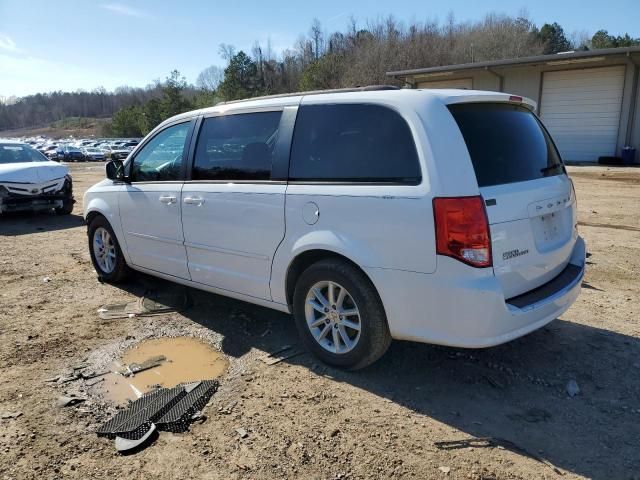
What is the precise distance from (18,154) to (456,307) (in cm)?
1170

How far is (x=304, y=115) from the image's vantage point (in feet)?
12.3

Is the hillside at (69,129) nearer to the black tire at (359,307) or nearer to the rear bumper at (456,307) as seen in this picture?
the black tire at (359,307)

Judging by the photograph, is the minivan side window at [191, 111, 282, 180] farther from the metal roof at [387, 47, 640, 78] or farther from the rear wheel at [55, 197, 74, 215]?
the metal roof at [387, 47, 640, 78]

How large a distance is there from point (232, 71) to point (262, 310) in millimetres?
60310

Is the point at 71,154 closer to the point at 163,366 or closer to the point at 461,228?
the point at 163,366

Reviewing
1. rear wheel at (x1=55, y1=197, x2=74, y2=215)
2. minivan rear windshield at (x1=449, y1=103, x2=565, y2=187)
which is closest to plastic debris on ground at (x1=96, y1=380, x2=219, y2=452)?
minivan rear windshield at (x1=449, y1=103, x2=565, y2=187)

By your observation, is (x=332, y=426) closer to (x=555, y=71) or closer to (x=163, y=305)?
(x=163, y=305)

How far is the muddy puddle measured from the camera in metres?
3.60

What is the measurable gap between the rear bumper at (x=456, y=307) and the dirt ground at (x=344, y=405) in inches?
19.8

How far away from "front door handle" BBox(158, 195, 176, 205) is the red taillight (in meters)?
2.62

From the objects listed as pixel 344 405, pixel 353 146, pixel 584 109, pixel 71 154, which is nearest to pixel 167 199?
pixel 353 146

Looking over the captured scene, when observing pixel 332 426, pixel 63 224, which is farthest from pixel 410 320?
pixel 63 224

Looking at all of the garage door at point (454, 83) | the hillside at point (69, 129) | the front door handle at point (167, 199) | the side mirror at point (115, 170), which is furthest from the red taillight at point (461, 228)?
the hillside at point (69, 129)

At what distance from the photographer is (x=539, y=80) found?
2436 centimetres
